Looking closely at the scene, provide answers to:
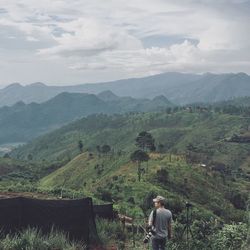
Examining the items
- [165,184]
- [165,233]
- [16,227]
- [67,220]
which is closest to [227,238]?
[165,233]

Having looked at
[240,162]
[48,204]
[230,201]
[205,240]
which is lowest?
[240,162]

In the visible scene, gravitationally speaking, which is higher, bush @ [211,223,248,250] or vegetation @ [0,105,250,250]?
bush @ [211,223,248,250]

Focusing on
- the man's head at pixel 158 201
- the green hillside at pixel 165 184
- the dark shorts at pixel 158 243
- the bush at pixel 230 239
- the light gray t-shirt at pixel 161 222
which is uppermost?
the man's head at pixel 158 201

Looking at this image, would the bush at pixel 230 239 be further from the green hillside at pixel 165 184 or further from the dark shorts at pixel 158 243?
the green hillside at pixel 165 184

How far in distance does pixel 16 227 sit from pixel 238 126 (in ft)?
608

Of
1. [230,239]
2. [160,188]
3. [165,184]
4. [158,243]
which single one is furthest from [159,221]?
[165,184]

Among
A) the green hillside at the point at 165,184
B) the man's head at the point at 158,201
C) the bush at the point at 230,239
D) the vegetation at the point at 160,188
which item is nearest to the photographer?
the man's head at the point at 158,201

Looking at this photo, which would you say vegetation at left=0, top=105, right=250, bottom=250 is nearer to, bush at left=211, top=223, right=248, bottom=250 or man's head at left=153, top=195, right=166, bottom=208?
bush at left=211, top=223, right=248, bottom=250

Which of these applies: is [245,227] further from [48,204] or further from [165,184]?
[165,184]

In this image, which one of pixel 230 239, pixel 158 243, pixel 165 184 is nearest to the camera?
pixel 158 243

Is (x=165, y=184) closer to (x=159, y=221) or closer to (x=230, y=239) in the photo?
(x=230, y=239)

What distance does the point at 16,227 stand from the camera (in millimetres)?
14984

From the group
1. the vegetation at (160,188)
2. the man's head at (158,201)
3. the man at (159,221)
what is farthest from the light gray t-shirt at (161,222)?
the vegetation at (160,188)

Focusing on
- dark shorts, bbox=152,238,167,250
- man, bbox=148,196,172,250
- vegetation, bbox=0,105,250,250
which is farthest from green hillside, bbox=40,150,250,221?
man, bbox=148,196,172,250
